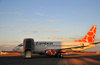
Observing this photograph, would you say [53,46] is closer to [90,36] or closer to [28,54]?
[28,54]

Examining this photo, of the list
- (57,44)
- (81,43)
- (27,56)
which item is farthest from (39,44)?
(81,43)

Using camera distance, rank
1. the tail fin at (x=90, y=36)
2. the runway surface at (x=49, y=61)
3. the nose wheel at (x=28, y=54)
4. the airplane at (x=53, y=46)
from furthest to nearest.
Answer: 1. the tail fin at (x=90, y=36)
2. the airplane at (x=53, y=46)
3. the nose wheel at (x=28, y=54)
4. the runway surface at (x=49, y=61)

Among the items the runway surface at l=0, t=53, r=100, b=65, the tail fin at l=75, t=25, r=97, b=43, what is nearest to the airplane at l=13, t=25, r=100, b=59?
the tail fin at l=75, t=25, r=97, b=43

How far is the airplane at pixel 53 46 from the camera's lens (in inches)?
1204

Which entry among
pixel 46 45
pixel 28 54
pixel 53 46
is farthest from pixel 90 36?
pixel 28 54

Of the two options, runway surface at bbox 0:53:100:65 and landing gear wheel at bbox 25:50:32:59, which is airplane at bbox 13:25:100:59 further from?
runway surface at bbox 0:53:100:65

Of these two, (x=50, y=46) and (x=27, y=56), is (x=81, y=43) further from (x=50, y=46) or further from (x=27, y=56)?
(x=27, y=56)

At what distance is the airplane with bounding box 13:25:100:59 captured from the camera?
30.6 metres

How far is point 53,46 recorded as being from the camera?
121 feet

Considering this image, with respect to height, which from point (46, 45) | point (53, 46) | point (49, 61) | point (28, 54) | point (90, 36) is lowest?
point (49, 61)

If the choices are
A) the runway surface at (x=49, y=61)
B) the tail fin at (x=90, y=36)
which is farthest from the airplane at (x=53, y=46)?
the runway surface at (x=49, y=61)

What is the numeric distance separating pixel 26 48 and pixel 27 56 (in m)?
1.69

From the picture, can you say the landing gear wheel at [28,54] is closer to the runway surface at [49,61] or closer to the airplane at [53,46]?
the airplane at [53,46]

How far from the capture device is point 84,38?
40000 mm
